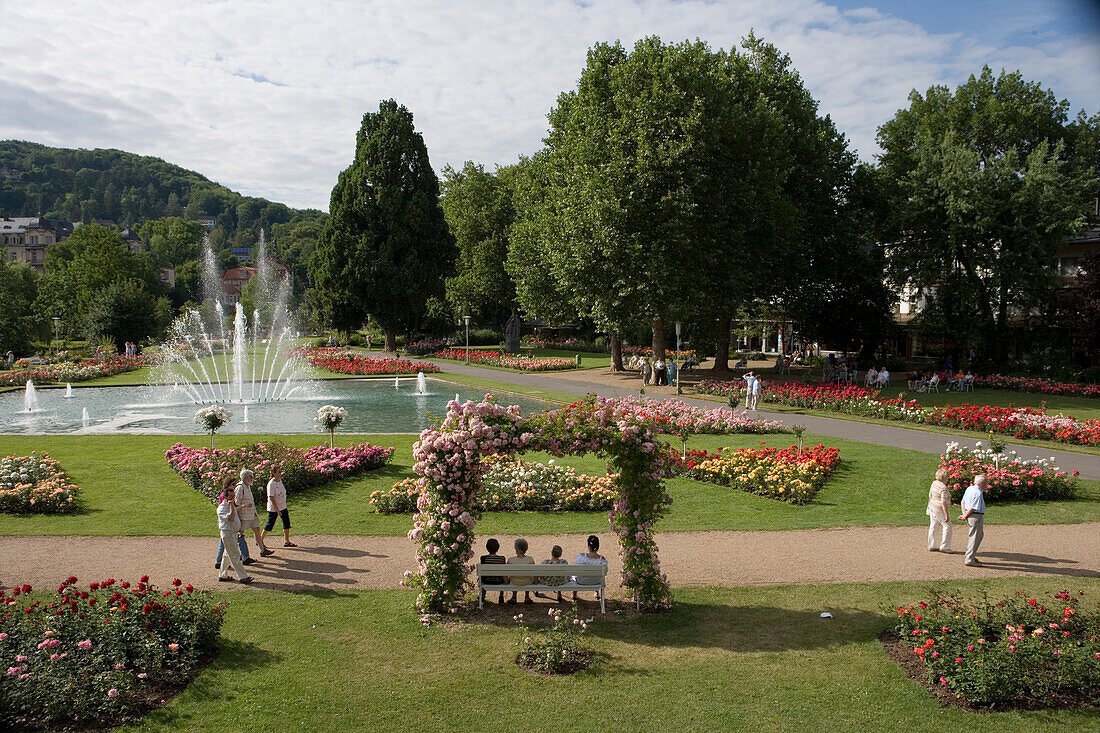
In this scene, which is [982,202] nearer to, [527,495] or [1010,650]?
[527,495]

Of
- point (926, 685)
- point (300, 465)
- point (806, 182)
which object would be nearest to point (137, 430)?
point (300, 465)

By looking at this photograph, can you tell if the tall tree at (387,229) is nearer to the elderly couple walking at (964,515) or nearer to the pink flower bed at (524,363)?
the pink flower bed at (524,363)

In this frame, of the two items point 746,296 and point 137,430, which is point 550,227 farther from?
point 137,430

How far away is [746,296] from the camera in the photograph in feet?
123

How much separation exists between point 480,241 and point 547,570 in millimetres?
57925

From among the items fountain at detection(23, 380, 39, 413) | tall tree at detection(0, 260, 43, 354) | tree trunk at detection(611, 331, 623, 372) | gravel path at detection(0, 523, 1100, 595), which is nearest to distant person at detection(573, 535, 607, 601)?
gravel path at detection(0, 523, 1100, 595)

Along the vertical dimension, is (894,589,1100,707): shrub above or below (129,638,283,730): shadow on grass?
above

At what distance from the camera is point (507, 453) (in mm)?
9109

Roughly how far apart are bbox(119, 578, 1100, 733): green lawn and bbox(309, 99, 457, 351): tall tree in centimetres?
4745

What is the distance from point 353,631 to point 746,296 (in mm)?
32076

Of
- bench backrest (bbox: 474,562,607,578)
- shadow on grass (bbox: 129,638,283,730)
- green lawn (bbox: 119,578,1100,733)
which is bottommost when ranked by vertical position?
shadow on grass (bbox: 129,638,283,730)

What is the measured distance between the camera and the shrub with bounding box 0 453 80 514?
1431 centimetres

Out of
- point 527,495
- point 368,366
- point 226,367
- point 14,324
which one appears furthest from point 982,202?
point 14,324

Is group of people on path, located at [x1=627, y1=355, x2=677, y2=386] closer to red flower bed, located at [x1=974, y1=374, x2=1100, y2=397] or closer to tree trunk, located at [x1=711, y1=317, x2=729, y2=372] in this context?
tree trunk, located at [x1=711, y1=317, x2=729, y2=372]
